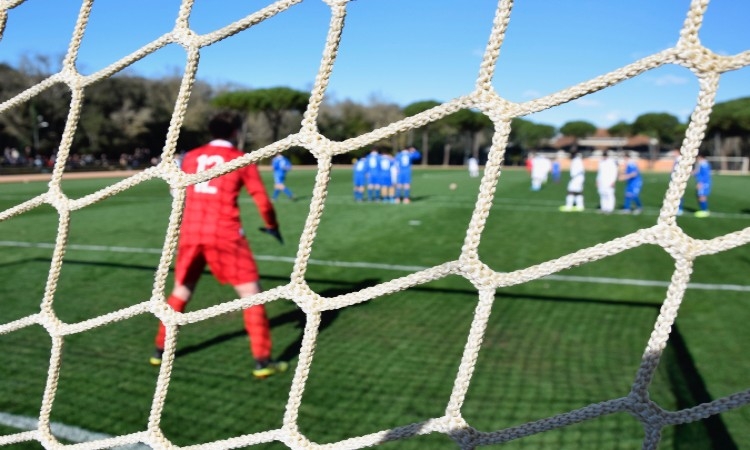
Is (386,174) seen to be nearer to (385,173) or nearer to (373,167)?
(385,173)

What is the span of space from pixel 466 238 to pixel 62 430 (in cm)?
221

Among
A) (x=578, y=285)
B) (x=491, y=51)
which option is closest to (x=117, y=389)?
(x=491, y=51)

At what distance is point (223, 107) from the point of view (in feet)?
130

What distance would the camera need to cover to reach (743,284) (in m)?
6.03

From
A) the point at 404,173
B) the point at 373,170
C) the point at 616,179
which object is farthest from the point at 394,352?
the point at 404,173

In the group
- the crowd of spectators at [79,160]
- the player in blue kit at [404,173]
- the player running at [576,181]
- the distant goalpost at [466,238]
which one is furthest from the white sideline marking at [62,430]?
the crowd of spectators at [79,160]

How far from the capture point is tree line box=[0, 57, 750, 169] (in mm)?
42438

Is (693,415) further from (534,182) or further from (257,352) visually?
(534,182)

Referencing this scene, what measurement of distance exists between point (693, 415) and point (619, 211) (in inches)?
517

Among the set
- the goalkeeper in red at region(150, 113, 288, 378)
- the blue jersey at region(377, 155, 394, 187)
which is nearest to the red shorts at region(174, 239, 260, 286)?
the goalkeeper in red at region(150, 113, 288, 378)

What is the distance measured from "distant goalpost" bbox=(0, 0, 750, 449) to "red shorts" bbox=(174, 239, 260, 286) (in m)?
1.13

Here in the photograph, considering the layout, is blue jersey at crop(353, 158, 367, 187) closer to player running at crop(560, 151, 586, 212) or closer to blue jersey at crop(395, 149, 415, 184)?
blue jersey at crop(395, 149, 415, 184)

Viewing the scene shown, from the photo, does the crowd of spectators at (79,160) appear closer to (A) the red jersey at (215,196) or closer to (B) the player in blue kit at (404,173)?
(B) the player in blue kit at (404,173)

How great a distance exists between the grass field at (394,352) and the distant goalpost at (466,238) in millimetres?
935
